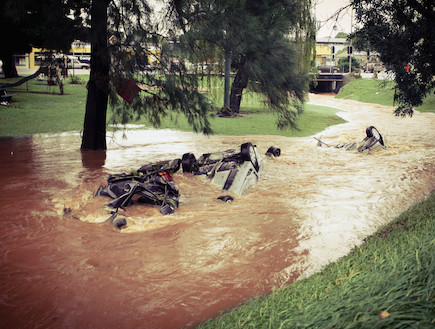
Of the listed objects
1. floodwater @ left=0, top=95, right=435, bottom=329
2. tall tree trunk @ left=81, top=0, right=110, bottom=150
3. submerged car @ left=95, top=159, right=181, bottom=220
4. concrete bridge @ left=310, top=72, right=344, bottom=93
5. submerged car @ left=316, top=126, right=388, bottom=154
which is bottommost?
floodwater @ left=0, top=95, right=435, bottom=329

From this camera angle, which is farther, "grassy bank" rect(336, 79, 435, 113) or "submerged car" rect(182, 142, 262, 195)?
"grassy bank" rect(336, 79, 435, 113)

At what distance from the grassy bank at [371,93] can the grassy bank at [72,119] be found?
31.7 ft

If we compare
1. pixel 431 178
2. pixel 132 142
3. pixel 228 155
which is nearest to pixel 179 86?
pixel 228 155

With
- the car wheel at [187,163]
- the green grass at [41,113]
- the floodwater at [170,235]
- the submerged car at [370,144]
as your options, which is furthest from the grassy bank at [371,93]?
the car wheel at [187,163]

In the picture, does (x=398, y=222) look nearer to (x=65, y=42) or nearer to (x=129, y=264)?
(x=129, y=264)

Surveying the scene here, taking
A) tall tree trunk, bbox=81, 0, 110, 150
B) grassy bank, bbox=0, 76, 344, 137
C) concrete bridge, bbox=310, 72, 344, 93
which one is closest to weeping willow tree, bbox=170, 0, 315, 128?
tall tree trunk, bbox=81, 0, 110, 150

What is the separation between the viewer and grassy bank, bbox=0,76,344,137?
17266 mm

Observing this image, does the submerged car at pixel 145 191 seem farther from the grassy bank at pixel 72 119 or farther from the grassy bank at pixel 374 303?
the grassy bank at pixel 72 119

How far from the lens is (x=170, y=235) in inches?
266

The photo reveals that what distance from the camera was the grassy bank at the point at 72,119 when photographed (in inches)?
680

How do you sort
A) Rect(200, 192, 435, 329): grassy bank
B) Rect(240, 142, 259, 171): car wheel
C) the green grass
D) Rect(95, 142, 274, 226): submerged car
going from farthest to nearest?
1. the green grass
2. Rect(240, 142, 259, 171): car wheel
3. Rect(95, 142, 274, 226): submerged car
4. Rect(200, 192, 435, 329): grassy bank

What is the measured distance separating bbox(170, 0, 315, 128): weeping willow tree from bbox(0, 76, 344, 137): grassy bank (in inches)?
79.2

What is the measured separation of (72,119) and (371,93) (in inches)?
1149

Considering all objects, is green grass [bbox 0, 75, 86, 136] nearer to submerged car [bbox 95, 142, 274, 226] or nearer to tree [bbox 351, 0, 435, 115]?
submerged car [bbox 95, 142, 274, 226]
